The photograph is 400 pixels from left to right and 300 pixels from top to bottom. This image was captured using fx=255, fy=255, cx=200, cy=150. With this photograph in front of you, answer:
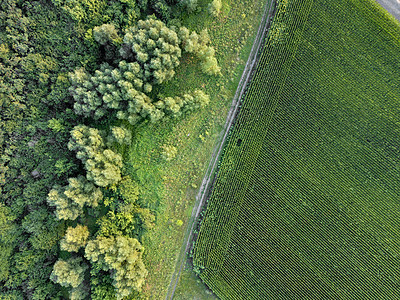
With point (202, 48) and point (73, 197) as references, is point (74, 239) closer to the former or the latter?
point (73, 197)

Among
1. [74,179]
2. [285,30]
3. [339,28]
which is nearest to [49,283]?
[74,179]

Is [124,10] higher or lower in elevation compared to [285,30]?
lower

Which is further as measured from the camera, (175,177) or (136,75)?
(175,177)

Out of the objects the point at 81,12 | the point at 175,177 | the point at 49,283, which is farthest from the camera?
the point at 175,177

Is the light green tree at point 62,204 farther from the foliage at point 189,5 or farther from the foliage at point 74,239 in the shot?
the foliage at point 189,5

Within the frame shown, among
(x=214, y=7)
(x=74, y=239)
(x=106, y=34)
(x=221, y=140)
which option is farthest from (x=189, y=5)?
(x=74, y=239)

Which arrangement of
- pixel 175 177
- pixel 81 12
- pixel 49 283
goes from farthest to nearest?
pixel 175 177
pixel 49 283
pixel 81 12

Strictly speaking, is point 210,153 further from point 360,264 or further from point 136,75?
point 360,264
